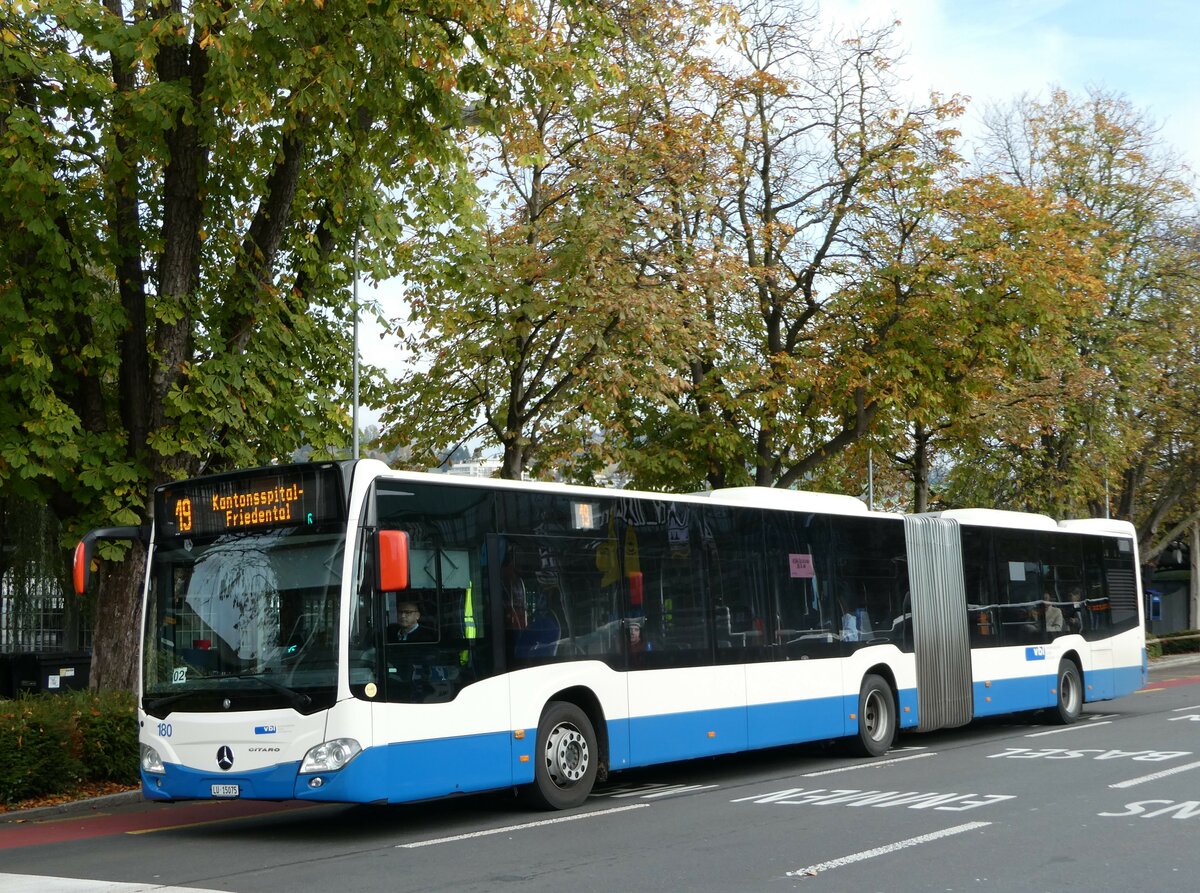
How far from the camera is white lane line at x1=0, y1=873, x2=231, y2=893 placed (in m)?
8.74

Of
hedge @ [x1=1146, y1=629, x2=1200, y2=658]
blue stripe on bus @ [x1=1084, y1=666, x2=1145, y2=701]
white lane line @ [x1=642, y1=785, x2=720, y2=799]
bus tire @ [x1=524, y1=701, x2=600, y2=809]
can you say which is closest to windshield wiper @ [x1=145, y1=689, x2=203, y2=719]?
bus tire @ [x1=524, y1=701, x2=600, y2=809]

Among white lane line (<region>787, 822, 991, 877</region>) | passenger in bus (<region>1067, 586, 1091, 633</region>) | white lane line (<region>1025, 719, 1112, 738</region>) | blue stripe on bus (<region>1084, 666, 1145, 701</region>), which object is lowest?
white lane line (<region>1025, 719, 1112, 738</region>)

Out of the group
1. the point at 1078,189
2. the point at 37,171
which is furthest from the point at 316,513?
the point at 1078,189

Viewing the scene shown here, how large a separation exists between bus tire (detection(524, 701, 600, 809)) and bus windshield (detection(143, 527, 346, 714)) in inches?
97.1

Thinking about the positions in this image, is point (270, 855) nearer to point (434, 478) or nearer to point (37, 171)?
point (434, 478)

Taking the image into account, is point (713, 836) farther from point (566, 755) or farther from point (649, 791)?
point (649, 791)

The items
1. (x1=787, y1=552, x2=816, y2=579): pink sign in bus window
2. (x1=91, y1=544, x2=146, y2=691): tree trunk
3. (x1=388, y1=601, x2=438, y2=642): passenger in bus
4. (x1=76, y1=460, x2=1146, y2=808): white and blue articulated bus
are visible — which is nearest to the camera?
(x1=76, y1=460, x2=1146, y2=808): white and blue articulated bus

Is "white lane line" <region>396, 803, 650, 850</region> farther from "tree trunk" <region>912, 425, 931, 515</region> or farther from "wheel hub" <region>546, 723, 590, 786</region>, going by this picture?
"tree trunk" <region>912, 425, 931, 515</region>

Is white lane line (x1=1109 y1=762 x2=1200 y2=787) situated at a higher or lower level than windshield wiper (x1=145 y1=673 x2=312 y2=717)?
lower

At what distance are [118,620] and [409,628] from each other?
674cm

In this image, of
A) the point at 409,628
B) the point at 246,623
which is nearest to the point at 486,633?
the point at 409,628

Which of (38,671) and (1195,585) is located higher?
(1195,585)

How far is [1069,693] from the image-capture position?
70.6ft

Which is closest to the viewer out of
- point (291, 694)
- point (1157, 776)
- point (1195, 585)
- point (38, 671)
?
point (291, 694)
